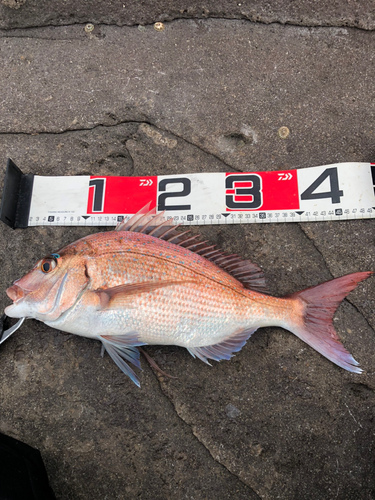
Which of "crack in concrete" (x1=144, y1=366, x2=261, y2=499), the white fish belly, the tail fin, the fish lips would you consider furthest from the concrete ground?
the fish lips

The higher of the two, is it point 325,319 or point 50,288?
point 50,288

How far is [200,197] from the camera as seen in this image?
2.86m

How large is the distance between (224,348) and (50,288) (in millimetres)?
1168

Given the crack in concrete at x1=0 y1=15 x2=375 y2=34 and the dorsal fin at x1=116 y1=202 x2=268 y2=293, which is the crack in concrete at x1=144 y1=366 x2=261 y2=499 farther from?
the crack in concrete at x1=0 y1=15 x2=375 y2=34

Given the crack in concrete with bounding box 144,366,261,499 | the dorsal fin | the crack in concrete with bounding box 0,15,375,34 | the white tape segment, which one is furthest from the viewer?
the crack in concrete with bounding box 0,15,375,34

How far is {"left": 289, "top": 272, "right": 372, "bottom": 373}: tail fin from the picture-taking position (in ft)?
8.00

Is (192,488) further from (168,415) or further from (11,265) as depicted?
(11,265)

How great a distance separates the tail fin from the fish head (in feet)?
4.62

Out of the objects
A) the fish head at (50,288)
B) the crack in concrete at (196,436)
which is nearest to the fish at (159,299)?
the fish head at (50,288)

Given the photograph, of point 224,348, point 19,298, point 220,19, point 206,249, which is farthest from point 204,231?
point 220,19

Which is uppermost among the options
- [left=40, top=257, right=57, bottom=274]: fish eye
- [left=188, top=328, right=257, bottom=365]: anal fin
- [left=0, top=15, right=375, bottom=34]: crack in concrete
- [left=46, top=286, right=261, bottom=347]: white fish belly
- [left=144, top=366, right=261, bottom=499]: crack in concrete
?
[left=0, top=15, right=375, bottom=34]: crack in concrete

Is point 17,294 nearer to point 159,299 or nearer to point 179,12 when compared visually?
point 159,299

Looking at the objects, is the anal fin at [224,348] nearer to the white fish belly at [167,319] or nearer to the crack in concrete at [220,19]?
the white fish belly at [167,319]

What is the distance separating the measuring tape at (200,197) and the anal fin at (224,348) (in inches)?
33.7
